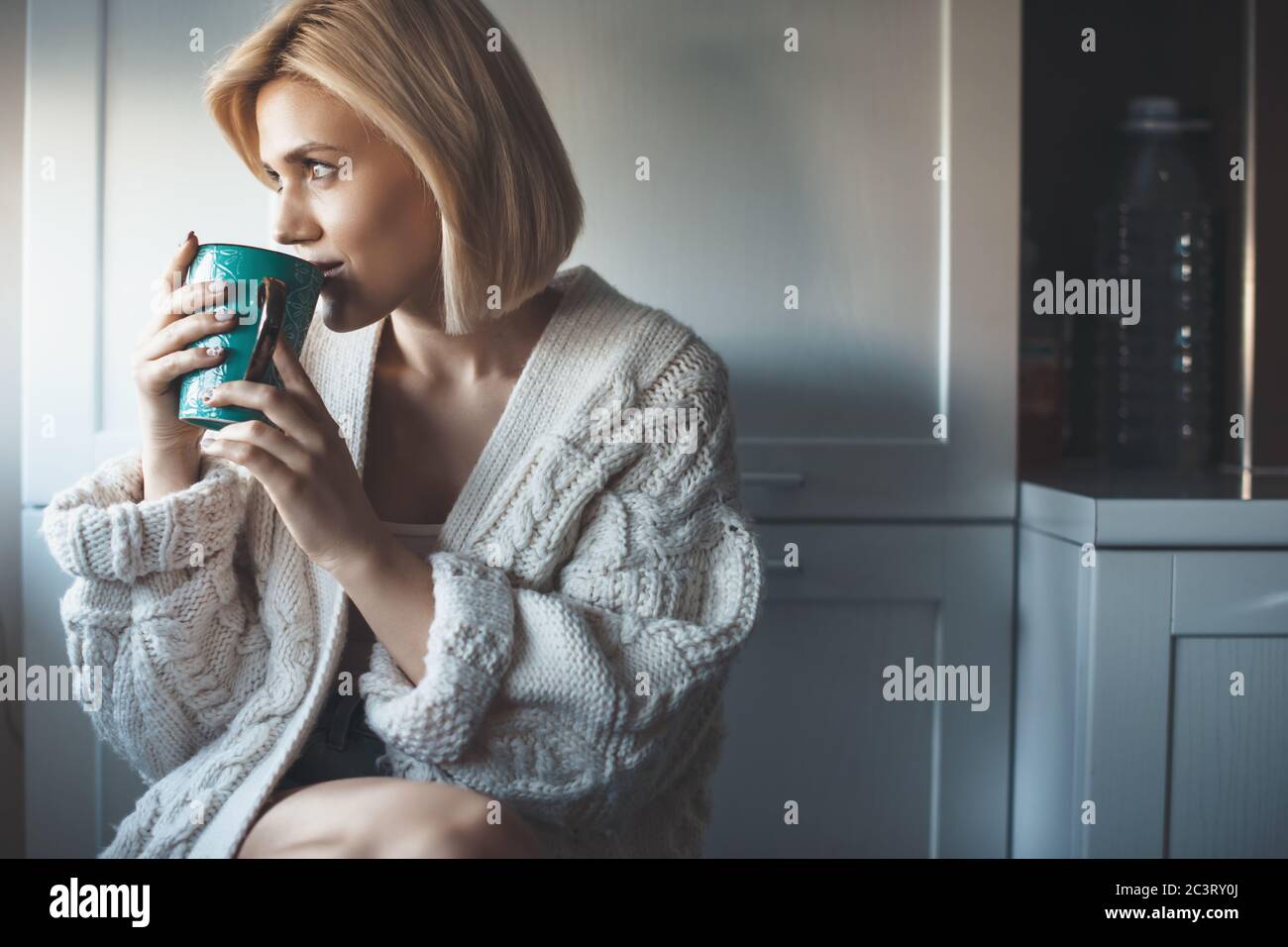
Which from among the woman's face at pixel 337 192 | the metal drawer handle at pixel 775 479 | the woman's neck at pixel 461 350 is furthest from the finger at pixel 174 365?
the metal drawer handle at pixel 775 479

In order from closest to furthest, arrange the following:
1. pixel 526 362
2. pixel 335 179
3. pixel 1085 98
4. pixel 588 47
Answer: pixel 335 179 → pixel 526 362 → pixel 588 47 → pixel 1085 98

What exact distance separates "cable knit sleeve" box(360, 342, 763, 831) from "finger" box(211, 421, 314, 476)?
11cm

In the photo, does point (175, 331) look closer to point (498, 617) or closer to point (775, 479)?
point (498, 617)

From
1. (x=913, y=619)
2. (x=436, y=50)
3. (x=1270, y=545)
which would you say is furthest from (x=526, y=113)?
(x=1270, y=545)

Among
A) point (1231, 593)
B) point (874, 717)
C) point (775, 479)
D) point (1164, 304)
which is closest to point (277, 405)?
point (775, 479)

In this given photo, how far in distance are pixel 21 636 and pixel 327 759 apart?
444 mm

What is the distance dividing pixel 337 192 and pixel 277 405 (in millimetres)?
162

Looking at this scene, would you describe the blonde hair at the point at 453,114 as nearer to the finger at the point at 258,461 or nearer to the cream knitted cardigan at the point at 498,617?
the cream knitted cardigan at the point at 498,617

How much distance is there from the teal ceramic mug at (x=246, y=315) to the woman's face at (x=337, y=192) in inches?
3.1

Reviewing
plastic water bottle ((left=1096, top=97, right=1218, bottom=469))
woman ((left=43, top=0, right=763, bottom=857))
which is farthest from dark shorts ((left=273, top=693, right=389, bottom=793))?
plastic water bottle ((left=1096, top=97, right=1218, bottom=469))

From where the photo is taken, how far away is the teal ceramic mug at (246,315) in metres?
0.57

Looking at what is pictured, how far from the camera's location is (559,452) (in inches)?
28.0

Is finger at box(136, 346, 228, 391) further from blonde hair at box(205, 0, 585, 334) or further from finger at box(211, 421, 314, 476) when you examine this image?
blonde hair at box(205, 0, 585, 334)

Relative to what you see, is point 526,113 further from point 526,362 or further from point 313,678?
point 313,678
